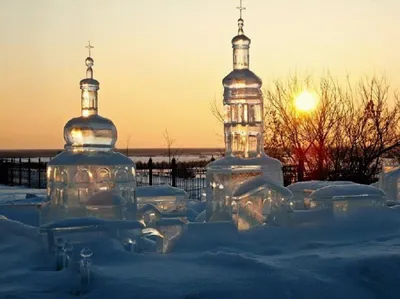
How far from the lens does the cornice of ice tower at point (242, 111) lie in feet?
31.3

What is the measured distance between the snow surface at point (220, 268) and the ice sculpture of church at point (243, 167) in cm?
54

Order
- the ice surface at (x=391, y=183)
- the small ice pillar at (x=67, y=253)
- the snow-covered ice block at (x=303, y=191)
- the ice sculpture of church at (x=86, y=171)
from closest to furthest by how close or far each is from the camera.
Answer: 1. the small ice pillar at (x=67, y=253)
2. the ice sculpture of church at (x=86, y=171)
3. the snow-covered ice block at (x=303, y=191)
4. the ice surface at (x=391, y=183)

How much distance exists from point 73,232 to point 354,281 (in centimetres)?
346

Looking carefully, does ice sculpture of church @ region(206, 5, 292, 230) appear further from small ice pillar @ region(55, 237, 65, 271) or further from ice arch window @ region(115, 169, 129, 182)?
small ice pillar @ region(55, 237, 65, 271)

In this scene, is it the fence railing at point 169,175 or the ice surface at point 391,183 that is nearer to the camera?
the ice surface at point 391,183

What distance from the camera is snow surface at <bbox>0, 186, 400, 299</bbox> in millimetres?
5707

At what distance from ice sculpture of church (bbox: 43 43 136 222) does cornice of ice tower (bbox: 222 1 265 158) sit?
1839 mm

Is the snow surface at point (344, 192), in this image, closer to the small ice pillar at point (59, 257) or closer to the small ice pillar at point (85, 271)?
the small ice pillar at point (59, 257)

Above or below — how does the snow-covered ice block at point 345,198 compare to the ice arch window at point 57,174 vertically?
below

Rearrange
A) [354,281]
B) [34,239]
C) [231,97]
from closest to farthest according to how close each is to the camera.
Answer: [354,281], [34,239], [231,97]

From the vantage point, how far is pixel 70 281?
19.3 feet

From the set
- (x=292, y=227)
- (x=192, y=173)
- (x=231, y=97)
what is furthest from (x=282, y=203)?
(x=192, y=173)

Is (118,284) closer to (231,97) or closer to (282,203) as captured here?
(282,203)

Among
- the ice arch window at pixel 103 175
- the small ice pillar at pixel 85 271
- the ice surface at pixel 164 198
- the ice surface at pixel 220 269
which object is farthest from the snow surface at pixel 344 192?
the small ice pillar at pixel 85 271
